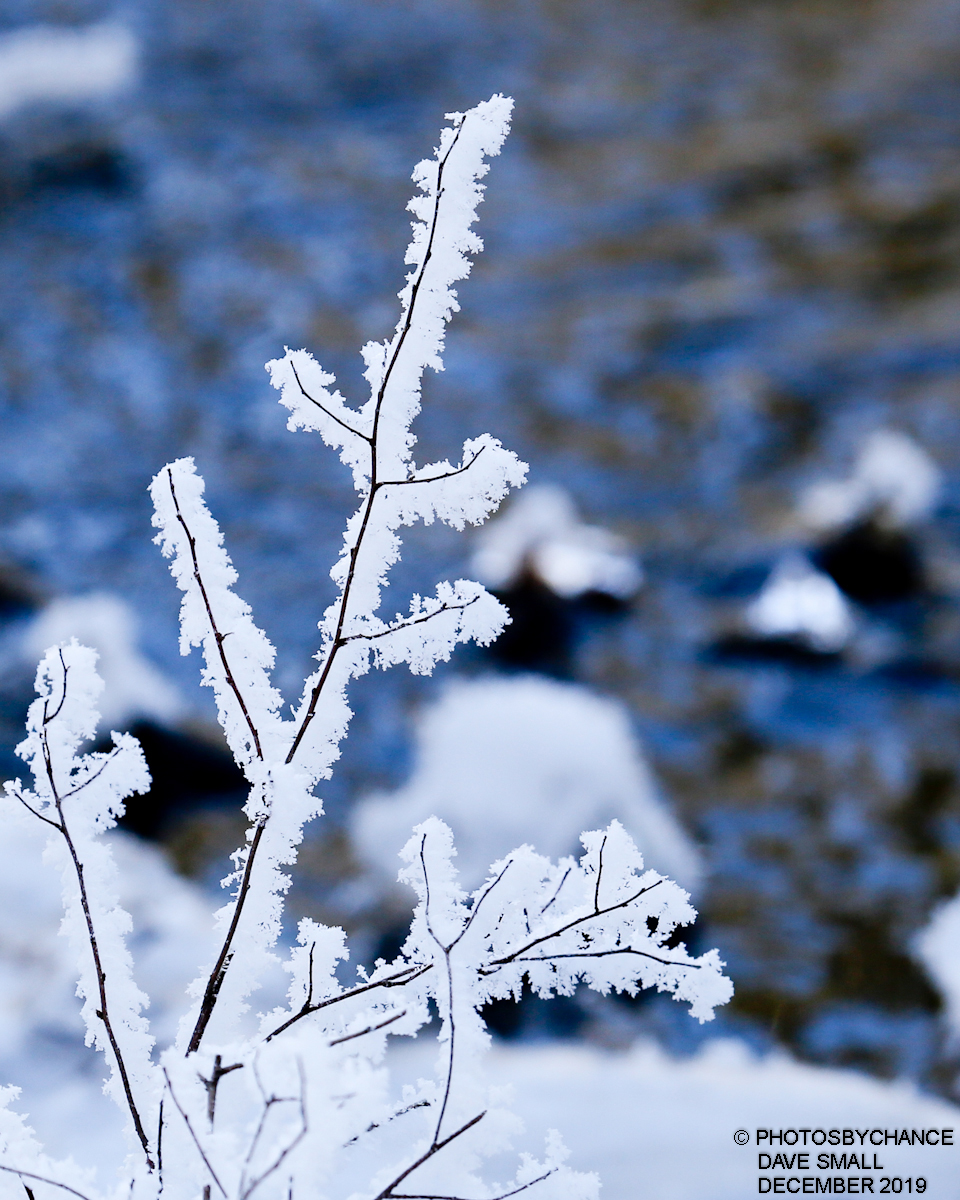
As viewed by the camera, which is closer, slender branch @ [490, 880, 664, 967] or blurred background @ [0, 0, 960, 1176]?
slender branch @ [490, 880, 664, 967]

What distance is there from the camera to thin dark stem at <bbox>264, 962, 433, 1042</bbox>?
0.45 meters

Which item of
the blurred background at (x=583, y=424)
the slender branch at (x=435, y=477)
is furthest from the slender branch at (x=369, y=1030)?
the blurred background at (x=583, y=424)

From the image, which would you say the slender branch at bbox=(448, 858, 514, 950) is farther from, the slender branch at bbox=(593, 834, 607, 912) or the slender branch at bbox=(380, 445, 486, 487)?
the slender branch at bbox=(380, 445, 486, 487)

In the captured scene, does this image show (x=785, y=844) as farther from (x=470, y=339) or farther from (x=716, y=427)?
(x=470, y=339)

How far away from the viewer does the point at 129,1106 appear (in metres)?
0.44

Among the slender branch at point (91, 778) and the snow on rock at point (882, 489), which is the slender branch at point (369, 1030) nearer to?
the slender branch at point (91, 778)

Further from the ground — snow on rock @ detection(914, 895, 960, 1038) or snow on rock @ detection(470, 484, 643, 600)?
snow on rock @ detection(470, 484, 643, 600)

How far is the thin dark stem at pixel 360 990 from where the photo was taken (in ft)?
1.48

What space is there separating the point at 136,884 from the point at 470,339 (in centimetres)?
179

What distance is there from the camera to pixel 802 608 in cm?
195

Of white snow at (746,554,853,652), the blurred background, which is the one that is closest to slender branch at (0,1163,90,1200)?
the blurred background

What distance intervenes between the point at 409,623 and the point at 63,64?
387 cm

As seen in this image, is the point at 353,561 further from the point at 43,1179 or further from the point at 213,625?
the point at 43,1179

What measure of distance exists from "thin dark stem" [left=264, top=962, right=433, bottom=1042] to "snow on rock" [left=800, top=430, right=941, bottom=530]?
1772 mm
